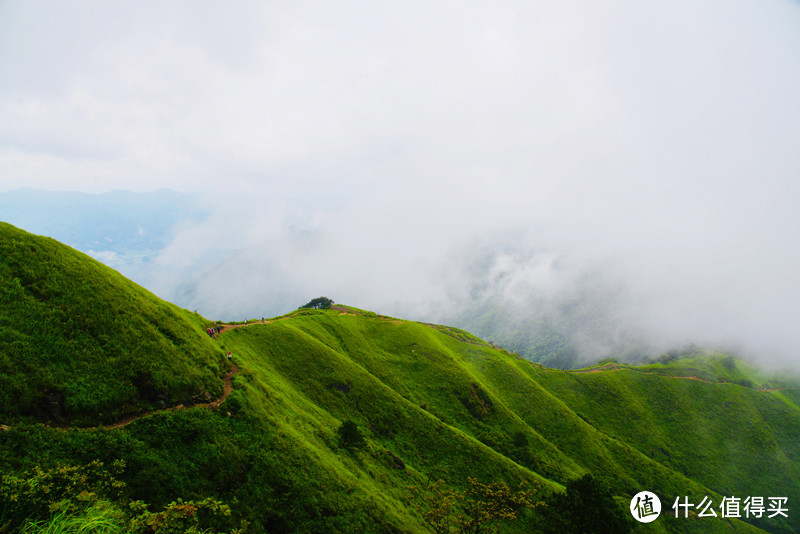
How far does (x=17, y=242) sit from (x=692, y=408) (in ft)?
478

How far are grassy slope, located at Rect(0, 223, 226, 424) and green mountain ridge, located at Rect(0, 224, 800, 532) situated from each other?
118 mm

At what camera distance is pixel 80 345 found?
25.3m

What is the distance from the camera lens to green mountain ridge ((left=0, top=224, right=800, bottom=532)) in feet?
73.5

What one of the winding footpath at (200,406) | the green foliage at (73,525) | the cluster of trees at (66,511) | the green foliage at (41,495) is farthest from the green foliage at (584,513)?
the green foliage at (73,525)

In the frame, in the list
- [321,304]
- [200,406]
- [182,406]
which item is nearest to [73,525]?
[182,406]

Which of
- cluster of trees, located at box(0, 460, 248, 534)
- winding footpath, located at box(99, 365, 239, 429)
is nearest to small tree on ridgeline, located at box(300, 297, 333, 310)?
winding footpath, located at box(99, 365, 239, 429)

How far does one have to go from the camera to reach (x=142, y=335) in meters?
29.1

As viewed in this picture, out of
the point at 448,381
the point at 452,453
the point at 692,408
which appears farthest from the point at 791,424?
the point at 452,453

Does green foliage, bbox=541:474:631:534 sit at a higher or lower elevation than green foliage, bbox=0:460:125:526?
lower

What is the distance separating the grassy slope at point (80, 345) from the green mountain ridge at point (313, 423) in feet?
0.39

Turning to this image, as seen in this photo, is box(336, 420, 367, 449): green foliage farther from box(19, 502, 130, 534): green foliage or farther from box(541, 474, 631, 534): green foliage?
box(19, 502, 130, 534): green foliage

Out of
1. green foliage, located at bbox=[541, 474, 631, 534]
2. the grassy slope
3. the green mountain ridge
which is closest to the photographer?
the grassy slope

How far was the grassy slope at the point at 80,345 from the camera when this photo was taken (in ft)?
72.0

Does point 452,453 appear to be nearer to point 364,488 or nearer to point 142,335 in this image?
point 364,488
